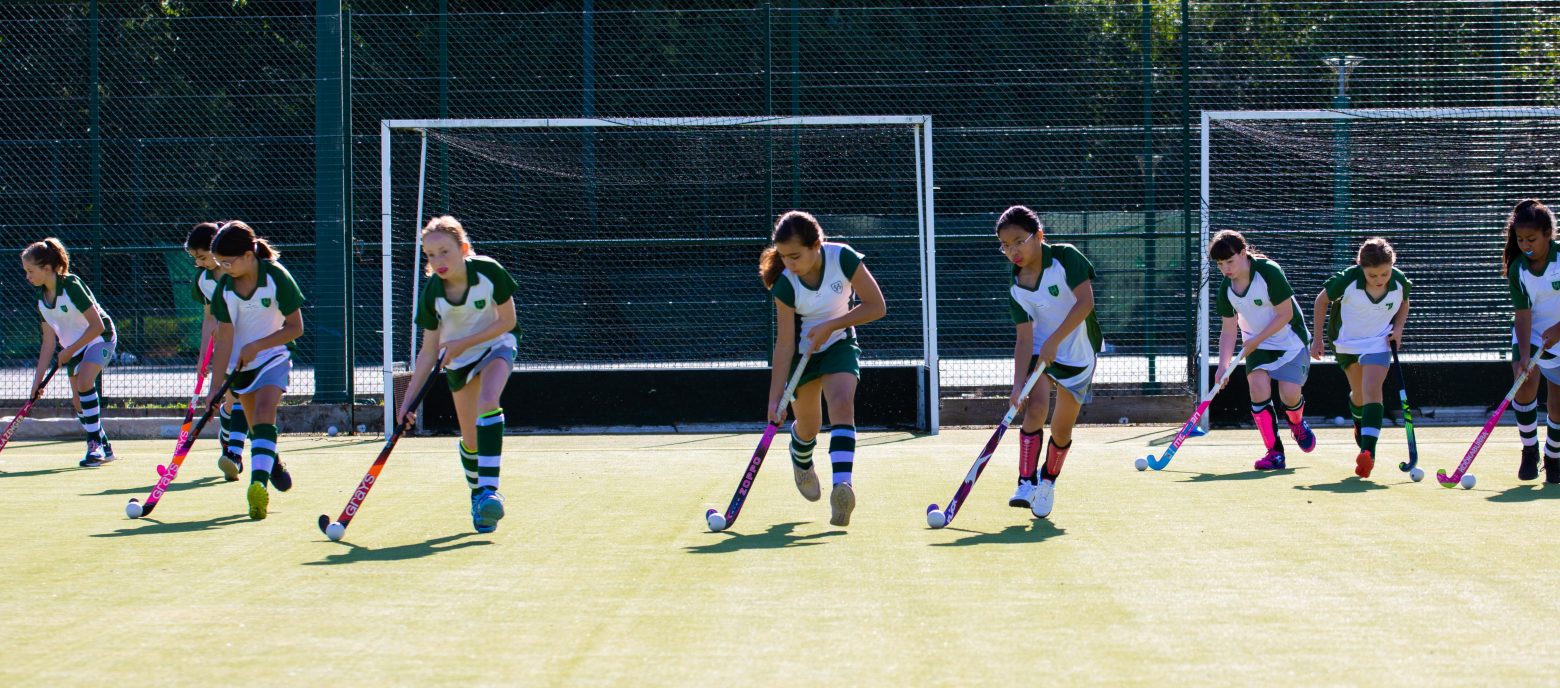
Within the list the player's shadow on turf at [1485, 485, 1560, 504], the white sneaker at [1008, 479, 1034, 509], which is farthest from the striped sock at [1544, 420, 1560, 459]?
the white sneaker at [1008, 479, 1034, 509]

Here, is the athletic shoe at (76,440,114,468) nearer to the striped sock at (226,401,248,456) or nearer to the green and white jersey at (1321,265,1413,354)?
the striped sock at (226,401,248,456)

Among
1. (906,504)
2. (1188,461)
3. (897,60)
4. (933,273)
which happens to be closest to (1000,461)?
(1188,461)

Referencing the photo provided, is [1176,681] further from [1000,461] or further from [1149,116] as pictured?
[1149,116]

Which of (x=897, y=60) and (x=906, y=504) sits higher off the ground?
(x=897, y=60)

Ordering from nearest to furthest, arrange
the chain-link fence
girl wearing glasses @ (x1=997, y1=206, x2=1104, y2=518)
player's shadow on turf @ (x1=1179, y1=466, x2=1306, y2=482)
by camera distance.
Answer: girl wearing glasses @ (x1=997, y1=206, x2=1104, y2=518) < player's shadow on turf @ (x1=1179, y1=466, x2=1306, y2=482) < the chain-link fence

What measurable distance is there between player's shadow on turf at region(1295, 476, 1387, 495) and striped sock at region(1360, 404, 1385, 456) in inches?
12.6

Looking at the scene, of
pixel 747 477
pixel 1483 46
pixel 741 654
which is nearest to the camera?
pixel 741 654

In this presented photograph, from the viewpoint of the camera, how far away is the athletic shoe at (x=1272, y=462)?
9156 millimetres

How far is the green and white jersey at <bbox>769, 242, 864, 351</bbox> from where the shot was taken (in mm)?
6797

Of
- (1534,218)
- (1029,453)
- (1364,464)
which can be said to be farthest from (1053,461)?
(1534,218)

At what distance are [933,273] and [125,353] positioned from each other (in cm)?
783

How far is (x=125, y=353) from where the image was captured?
14617mm

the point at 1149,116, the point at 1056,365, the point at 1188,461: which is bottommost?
the point at 1188,461

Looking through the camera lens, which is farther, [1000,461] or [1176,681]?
[1000,461]
